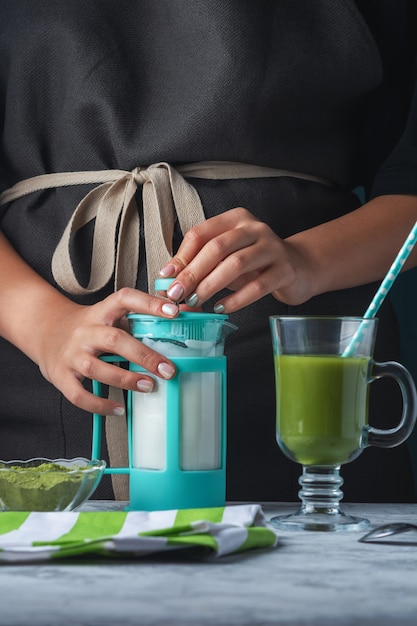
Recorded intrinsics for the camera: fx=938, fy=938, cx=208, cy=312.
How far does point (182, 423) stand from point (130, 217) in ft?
1.27

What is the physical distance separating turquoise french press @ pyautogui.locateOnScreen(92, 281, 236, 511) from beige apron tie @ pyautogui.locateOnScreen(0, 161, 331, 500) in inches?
9.6

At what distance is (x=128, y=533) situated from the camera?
2.37 ft

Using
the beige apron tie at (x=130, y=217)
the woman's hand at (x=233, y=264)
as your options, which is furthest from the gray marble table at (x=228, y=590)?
the beige apron tie at (x=130, y=217)

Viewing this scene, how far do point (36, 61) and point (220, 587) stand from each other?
2.89ft

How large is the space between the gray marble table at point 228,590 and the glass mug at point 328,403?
135mm

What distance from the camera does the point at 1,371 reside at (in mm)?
1326

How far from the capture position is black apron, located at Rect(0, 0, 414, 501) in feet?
4.03

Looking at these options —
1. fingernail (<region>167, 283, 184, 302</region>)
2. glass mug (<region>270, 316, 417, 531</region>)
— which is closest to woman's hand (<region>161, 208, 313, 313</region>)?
fingernail (<region>167, 283, 184, 302</region>)

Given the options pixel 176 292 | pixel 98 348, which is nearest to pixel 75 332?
pixel 98 348

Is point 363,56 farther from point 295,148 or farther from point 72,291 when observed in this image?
point 72,291

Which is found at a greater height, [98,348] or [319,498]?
[98,348]

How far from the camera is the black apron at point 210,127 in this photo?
4.03 ft

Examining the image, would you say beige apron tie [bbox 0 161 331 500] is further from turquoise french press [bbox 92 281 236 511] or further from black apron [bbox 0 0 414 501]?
turquoise french press [bbox 92 281 236 511]

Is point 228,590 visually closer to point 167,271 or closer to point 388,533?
point 388,533
